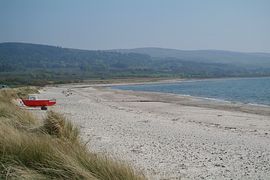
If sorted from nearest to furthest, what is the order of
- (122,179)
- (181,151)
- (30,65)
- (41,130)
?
(122,179), (41,130), (181,151), (30,65)

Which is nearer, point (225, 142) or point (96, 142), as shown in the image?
point (96, 142)

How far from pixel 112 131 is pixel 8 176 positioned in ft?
23.1

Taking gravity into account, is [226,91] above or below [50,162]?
Answer: below

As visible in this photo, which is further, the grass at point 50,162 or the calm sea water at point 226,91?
the calm sea water at point 226,91

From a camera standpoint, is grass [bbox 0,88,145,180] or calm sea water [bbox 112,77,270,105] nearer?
grass [bbox 0,88,145,180]

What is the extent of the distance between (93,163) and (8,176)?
97 cm

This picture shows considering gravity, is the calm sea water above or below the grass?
below

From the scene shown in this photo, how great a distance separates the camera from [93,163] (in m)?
4.20

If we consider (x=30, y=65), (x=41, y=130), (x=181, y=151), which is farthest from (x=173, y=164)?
(x=30, y=65)

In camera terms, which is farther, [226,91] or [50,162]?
[226,91]

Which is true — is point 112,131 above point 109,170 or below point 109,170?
below

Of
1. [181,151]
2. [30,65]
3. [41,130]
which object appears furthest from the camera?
[30,65]

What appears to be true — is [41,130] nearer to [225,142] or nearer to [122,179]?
[122,179]

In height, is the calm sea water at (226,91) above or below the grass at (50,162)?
below
